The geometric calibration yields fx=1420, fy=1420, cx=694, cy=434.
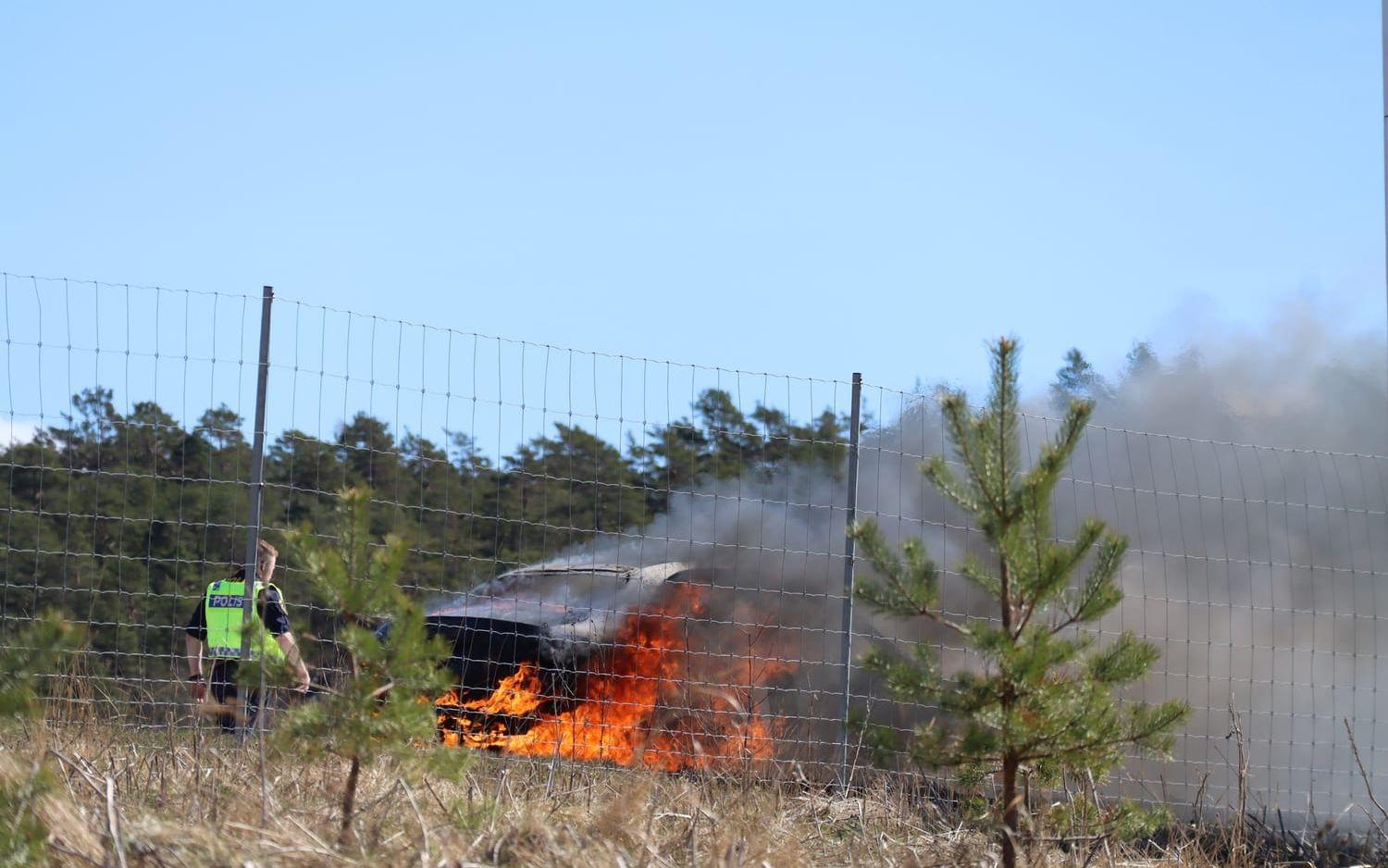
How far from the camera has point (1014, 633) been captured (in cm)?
384

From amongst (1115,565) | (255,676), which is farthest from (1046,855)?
(255,676)

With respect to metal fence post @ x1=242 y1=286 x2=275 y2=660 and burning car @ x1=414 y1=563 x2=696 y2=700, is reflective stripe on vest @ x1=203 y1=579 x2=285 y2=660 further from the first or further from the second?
metal fence post @ x1=242 y1=286 x2=275 y2=660

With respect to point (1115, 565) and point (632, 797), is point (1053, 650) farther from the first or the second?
point (632, 797)

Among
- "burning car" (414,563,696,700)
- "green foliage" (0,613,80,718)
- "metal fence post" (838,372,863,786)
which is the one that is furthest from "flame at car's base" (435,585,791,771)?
"green foliage" (0,613,80,718)

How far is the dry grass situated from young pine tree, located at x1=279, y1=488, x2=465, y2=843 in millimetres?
202

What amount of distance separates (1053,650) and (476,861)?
1.56 m

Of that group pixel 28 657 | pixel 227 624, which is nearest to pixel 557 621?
pixel 227 624

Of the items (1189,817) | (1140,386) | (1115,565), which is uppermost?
(1140,386)

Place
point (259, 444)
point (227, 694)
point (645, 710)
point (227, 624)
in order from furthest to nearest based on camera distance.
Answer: point (227, 624), point (645, 710), point (227, 694), point (259, 444)

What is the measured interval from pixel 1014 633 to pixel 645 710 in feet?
12.0

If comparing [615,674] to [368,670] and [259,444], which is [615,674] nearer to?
[259,444]

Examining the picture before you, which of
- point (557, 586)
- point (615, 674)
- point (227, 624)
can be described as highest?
point (557, 586)

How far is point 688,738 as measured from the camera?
668 centimetres

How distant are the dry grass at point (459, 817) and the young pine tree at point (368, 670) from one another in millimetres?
202
